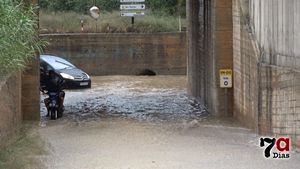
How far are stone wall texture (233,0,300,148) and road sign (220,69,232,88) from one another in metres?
2.13

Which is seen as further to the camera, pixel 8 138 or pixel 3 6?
pixel 8 138

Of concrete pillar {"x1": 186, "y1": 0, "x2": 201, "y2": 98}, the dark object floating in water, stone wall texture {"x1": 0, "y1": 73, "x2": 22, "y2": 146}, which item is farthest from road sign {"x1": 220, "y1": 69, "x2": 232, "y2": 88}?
the dark object floating in water

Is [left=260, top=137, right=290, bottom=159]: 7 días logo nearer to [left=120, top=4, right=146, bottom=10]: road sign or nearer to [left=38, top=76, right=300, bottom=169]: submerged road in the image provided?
[left=38, top=76, right=300, bottom=169]: submerged road

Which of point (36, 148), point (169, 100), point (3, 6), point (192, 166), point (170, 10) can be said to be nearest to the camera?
point (3, 6)

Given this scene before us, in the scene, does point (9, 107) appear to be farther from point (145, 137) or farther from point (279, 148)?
point (279, 148)

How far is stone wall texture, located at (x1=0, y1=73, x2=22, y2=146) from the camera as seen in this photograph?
12.3 m

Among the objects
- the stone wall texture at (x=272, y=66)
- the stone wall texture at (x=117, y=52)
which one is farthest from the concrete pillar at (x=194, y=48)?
the stone wall texture at (x=117, y=52)

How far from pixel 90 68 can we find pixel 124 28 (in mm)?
3324

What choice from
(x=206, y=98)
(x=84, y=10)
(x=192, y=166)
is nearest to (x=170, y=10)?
(x=84, y=10)

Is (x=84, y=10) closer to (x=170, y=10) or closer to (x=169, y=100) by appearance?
(x=170, y=10)

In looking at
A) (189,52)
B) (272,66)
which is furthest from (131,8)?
(272,66)

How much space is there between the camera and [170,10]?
43812mm

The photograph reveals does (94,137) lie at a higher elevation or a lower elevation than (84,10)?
lower

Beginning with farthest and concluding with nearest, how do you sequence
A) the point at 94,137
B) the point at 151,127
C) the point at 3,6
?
the point at 151,127 → the point at 94,137 → the point at 3,6
